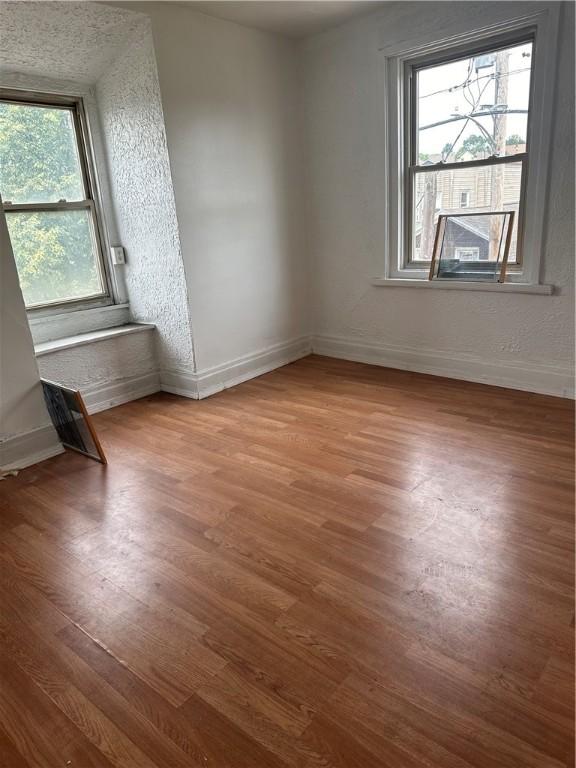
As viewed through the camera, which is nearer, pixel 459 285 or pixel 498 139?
pixel 498 139

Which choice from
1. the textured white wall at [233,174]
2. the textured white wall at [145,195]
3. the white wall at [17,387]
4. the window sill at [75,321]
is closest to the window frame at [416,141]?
the textured white wall at [233,174]

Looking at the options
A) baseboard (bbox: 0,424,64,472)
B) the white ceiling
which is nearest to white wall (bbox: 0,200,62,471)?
baseboard (bbox: 0,424,64,472)

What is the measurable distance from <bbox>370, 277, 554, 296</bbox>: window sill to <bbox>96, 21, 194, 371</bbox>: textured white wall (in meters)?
1.55

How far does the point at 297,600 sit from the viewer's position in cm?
178

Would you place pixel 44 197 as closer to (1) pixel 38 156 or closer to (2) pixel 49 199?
(2) pixel 49 199

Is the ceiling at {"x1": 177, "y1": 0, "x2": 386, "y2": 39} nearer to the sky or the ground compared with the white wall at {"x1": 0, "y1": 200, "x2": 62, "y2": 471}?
nearer to the sky

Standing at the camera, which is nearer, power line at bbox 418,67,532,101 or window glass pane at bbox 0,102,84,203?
power line at bbox 418,67,532,101

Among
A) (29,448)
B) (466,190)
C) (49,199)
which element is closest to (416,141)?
(466,190)

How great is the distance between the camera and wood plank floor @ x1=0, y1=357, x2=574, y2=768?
52.6 inches

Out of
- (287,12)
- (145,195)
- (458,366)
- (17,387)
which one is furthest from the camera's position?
(458,366)

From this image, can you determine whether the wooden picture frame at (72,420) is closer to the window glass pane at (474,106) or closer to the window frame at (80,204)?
the window frame at (80,204)

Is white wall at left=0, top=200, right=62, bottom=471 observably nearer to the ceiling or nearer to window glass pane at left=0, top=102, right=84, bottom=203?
window glass pane at left=0, top=102, right=84, bottom=203

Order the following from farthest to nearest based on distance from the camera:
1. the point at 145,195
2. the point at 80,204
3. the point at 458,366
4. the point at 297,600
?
the point at 458,366 < the point at 80,204 < the point at 145,195 < the point at 297,600

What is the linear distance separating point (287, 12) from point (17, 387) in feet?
9.66
